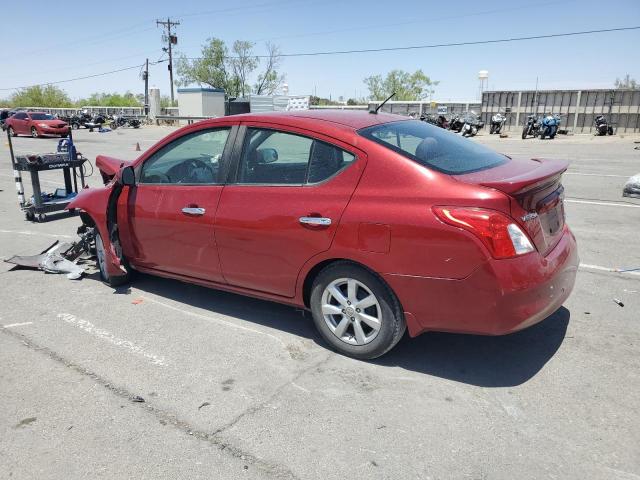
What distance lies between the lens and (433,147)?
11.8 ft

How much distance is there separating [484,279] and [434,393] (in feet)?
2.57

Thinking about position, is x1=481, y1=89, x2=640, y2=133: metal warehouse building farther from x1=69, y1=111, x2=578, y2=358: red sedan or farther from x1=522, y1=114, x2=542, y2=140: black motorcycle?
x1=69, y1=111, x2=578, y2=358: red sedan

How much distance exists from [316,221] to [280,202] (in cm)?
35

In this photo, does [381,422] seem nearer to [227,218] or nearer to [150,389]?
[150,389]

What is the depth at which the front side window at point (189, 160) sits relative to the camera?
4.13 m

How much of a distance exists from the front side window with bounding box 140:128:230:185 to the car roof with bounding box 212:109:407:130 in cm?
30

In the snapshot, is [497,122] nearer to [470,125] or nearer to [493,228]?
[470,125]

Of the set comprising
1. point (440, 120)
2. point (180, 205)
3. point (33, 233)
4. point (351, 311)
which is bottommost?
point (33, 233)

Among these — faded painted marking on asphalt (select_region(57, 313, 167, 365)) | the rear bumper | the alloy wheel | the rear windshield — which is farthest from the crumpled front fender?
the rear bumper

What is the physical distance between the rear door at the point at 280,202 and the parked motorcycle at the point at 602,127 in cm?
2840

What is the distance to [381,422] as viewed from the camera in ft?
9.41

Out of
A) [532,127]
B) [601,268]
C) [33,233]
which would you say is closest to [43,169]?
[33,233]

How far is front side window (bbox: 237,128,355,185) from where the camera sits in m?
3.51

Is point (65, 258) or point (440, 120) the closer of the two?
point (65, 258)
